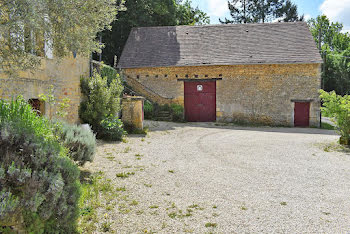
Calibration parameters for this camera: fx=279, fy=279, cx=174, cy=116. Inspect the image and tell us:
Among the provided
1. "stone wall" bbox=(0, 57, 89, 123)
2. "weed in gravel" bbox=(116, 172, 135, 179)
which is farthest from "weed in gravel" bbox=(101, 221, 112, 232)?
"stone wall" bbox=(0, 57, 89, 123)

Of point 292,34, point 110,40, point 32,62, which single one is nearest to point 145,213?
Result: point 32,62

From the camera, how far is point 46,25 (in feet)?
12.5

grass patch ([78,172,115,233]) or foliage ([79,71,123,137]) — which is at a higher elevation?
foliage ([79,71,123,137])

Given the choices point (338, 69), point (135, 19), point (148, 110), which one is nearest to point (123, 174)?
point (148, 110)

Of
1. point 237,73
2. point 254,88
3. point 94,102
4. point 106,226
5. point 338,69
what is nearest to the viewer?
point 106,226

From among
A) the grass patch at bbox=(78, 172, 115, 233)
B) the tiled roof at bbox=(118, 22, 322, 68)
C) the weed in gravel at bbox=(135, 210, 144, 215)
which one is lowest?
the weed in gravel at bbox=(135, 210, 144, 215)

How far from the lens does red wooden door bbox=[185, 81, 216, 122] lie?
1698 cm

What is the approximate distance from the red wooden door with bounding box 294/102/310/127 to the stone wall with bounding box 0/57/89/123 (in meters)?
12.1

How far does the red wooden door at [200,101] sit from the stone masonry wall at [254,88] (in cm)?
37

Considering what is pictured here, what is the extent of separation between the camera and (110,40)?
2241 centimetres

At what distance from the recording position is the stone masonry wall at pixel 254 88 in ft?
51.9

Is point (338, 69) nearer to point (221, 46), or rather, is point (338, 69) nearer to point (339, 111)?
point (221, 46)

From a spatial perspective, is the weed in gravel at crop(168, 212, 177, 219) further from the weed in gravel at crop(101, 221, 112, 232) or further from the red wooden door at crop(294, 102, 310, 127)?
the red wooden door at crop(294, 102, 310, 127)

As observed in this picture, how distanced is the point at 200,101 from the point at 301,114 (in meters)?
5.87
